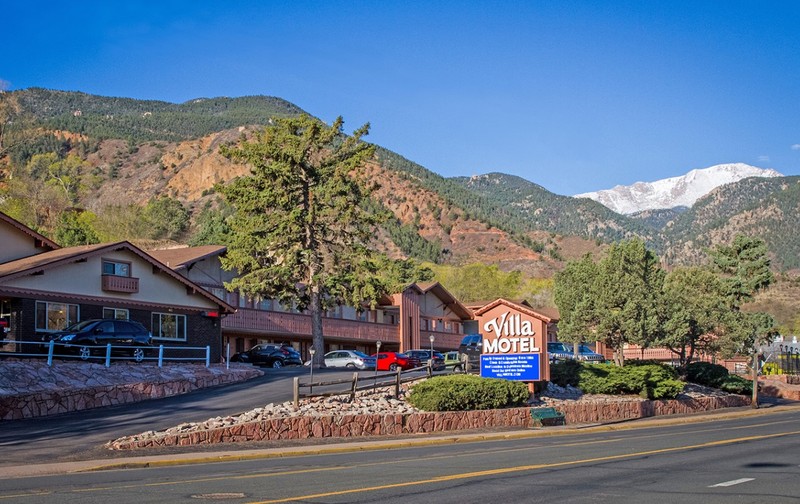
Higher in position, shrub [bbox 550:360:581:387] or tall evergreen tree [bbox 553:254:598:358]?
tall evergreen tree [bbox 553:254:598:358]

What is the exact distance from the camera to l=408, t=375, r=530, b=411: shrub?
3244cm

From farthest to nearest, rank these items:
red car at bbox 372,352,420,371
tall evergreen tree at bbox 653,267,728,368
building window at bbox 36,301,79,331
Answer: red car at bbox 372,352,420,371 → tall evergreen tree at bbox 653,267,728,368 → building window at bbox 36,301,79,331

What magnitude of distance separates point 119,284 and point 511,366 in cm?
1895

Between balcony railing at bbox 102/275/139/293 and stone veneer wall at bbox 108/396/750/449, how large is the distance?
18.5 m

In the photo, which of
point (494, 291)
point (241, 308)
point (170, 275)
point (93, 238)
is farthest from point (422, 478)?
point (494, 291)

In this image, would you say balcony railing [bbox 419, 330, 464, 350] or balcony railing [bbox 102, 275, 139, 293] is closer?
balcony railing [bbox 102, 275, 139, 293]

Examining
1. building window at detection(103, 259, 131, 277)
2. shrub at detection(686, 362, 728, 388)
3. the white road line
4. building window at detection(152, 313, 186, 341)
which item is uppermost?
building window at detection(103, 259, 131, 277)

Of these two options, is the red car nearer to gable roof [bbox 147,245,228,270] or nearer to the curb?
gable roof [bbox 147,245,228,270]

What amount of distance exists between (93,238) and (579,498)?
8096 centimetres

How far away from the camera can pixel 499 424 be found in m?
33.0

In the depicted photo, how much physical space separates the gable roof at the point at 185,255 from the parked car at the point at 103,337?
40.6 ft

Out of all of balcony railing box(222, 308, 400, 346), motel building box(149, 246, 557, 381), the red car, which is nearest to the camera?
motel building box(149, 246, 557, 381)

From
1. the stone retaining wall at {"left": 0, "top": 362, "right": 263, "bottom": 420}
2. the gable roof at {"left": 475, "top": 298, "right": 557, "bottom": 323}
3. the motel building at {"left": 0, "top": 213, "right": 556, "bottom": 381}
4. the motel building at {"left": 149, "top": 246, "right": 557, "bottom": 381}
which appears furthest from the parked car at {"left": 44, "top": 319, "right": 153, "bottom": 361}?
the gable roof at {"left": 475, "top": 298, "right": 557, "bottom": 323}

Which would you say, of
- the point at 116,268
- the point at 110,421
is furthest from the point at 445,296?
the point at 110,421
